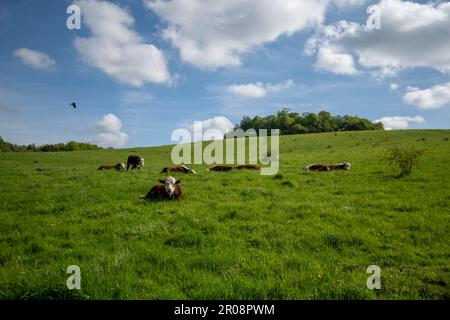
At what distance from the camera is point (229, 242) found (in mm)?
7066

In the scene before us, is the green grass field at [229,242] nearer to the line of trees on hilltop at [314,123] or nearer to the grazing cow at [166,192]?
the grazing cow at [166,192]

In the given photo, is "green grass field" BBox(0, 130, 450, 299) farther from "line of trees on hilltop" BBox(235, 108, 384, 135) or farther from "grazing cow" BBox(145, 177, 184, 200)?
"line of trees on hilltop" BBox(235, 108, 384, 135)

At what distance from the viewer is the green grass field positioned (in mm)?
5031

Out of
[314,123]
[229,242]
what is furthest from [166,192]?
[314,123]

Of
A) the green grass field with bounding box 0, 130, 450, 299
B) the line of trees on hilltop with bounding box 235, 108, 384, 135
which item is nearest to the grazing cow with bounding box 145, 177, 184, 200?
the green grass field with bounding box 0, 130, 450, 299

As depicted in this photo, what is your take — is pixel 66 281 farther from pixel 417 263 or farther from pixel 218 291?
pixel 417 263

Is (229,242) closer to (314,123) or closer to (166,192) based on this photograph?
(166,192)

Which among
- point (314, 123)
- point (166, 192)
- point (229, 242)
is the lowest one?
point (229, 242)

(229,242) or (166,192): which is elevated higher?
(166,192)

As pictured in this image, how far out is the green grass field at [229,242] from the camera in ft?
16.5

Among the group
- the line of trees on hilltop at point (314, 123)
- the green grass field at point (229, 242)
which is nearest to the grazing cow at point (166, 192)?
the green grass field at point (229, 242)

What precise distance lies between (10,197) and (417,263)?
13.8 m

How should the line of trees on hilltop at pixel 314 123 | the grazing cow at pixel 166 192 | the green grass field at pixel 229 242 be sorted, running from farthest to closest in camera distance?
1. the line of trees on hilltop at pixel 314 123
2. the grazing cow at pixel 166 192
3. the green grass field at pixel 229 242

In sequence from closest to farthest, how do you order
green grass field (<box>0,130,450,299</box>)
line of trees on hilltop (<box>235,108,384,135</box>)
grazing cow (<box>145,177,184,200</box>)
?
1. green grass field (<box>0,130,450,299</box>)
2. grazing cow (<box>145,177,184,200</box>)
3. line of trees on hilltop (<box>235,108,384,135</box>)
